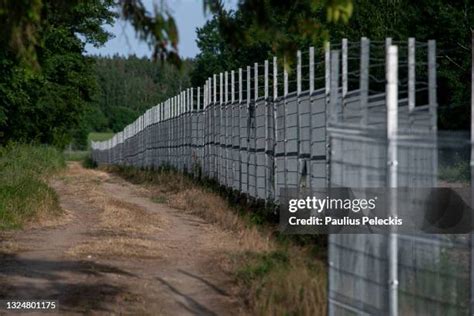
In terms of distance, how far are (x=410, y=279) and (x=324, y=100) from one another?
681 centimetres

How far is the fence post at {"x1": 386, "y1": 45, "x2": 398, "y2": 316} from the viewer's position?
716 cm

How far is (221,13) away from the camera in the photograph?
809cm

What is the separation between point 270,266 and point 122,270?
2.15m

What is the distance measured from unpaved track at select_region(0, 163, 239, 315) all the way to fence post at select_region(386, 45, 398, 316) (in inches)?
122

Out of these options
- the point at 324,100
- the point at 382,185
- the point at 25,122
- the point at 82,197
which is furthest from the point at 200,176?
the point at 25,122

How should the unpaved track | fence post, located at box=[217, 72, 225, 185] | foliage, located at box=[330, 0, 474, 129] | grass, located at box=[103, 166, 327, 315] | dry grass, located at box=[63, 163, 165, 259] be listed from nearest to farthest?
grass, located at box=[103, 166, 327, 315] → the unpaved track → dry grass, located at box=[63, 163, 165, 259] → fence post, located at box=[217, 72, 225, 185] → foliage, located at box=[330, 0, 474, 129]

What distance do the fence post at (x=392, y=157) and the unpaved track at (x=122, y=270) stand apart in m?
3.09

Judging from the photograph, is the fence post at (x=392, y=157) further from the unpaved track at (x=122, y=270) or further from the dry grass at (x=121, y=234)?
the dry grass at (x=121, y=234)

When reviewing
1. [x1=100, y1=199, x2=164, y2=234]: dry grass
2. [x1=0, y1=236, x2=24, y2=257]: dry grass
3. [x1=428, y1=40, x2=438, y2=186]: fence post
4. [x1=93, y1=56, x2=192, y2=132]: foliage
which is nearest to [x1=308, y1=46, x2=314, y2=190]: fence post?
[x1=100, y1=199, x2=164, y2=234]: dry grass

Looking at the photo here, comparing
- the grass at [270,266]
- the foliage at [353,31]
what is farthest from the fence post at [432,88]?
the grass at [270,266]

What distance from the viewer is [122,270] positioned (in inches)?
494

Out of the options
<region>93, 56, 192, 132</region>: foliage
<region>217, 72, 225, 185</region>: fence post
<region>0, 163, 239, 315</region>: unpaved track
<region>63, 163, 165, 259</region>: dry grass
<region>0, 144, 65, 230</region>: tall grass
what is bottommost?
<region>0, 163, 239, 315</region>: unpaved track

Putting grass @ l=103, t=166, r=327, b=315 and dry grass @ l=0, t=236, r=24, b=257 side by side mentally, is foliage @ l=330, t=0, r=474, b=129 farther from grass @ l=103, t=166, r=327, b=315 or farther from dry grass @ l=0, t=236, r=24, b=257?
dry grass @ l=0, t=236, r=24, b=257

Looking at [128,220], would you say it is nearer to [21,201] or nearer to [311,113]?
[21,201]
